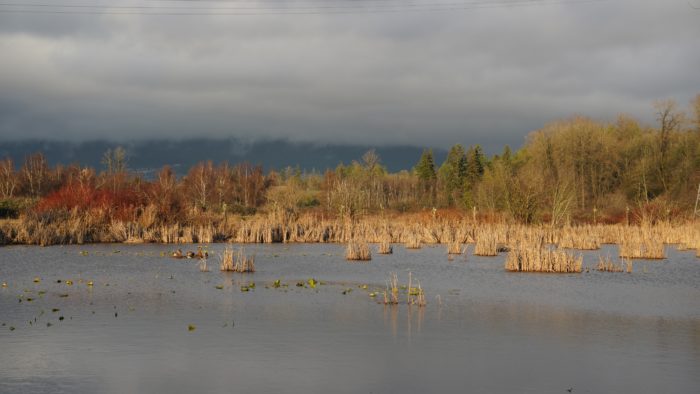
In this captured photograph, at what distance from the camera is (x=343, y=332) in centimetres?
1327

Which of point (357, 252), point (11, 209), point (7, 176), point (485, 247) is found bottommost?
point (357, 252)

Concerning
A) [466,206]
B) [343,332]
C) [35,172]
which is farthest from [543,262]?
[35,172]

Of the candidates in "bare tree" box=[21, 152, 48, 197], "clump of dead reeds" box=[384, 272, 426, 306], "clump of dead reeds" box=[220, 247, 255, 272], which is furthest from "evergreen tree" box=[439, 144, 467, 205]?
"clump of dead reeds" box=[384, 272, 426, 306]

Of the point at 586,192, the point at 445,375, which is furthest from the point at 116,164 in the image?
the point at 445,375

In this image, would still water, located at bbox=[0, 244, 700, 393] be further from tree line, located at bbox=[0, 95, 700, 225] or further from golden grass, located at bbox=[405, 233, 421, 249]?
tree line, located at bbox=[0, 95, 700, 225]

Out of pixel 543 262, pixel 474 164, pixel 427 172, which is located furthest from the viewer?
pixel 427 172

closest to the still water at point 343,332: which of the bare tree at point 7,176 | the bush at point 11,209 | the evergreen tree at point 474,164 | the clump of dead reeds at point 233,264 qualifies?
the clump of dead reeds at point 233,264

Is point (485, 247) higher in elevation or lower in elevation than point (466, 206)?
lower

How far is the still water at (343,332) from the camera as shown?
996 centimetres

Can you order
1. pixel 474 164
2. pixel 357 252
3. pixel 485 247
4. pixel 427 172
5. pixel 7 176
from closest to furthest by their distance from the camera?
pixel 357 252 → pixel 485 247 → pixel 7 176 → pixel 474 164 → pixel 427 172

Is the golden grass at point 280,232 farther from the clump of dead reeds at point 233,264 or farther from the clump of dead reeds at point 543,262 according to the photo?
the clump of dead reeds at point 233,264

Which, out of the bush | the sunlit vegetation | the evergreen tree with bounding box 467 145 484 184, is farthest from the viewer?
the evergreen tree with bounding box 467 145 484 184

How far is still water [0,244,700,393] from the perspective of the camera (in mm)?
9961

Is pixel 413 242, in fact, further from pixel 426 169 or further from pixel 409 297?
pixel 426 169
